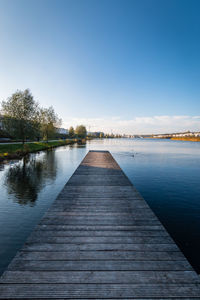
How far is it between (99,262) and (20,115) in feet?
126

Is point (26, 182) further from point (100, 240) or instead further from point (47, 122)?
point (47, 122)

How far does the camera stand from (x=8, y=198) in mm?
11984

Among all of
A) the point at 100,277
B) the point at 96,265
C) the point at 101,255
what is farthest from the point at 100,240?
the point at 100,277

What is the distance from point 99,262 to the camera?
4.19 m

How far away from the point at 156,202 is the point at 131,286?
981 centimetres

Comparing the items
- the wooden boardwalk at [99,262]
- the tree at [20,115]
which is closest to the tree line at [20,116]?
the tree at [20,115]

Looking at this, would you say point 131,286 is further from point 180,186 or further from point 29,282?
point 180,186

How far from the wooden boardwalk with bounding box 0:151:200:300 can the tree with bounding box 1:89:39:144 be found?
110 ft

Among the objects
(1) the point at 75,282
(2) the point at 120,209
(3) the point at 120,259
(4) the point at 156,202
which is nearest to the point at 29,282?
(1) the point at 75,282

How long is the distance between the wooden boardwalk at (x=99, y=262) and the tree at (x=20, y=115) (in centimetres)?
3348

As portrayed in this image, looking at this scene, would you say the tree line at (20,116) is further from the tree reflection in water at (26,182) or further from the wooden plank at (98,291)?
the wooden plank at (98,291)

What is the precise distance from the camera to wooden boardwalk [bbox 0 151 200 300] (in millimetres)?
3377

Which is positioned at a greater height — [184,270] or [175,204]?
[184,270]

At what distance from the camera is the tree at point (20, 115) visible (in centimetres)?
3438
